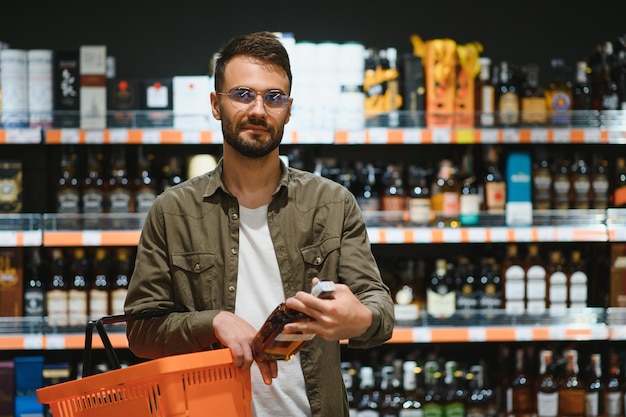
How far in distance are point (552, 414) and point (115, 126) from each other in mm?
2555

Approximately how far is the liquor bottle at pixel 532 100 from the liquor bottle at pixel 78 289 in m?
2.30

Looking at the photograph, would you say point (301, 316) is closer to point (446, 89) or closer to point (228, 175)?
point (228, 175)

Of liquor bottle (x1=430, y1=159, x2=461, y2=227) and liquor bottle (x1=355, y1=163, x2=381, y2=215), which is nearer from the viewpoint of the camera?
liquor bottle (x1=430, y1=159, x2=461, y2=227)

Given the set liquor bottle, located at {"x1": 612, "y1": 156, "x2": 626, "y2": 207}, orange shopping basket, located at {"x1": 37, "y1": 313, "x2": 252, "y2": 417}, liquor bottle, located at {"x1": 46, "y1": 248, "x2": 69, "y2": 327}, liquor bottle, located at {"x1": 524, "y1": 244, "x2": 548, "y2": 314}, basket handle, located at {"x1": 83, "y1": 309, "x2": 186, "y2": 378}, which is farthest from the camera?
liquor bottle, located at {"x1": 612, "y1": 156, "x2": 626, "y2": 207}

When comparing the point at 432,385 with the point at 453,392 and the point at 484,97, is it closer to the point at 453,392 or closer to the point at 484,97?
the point at 453,392

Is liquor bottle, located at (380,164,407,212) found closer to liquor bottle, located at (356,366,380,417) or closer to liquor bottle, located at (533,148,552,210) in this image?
liquor bottle, located at (533,148,552,210)

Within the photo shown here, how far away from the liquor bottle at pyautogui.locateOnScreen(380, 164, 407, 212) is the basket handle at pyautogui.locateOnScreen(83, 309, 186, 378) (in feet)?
7.96

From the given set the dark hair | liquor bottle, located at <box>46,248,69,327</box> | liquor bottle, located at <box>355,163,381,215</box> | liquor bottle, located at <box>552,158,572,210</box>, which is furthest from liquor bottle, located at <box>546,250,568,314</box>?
the dark hair

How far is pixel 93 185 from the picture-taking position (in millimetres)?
4152

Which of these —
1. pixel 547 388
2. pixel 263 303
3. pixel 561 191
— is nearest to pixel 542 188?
pixel 561 191

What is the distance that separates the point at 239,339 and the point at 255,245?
357mm

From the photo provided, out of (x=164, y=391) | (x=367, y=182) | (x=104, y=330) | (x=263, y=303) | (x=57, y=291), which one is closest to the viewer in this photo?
(x=164, y=391)

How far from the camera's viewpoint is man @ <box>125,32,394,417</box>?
1828 mm

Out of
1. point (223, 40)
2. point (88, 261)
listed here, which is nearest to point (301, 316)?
point (88, 261)
